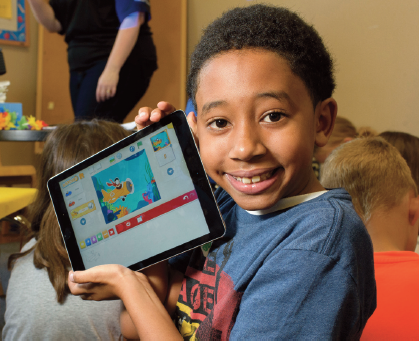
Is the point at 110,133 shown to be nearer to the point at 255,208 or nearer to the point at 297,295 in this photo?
the point at 255,208

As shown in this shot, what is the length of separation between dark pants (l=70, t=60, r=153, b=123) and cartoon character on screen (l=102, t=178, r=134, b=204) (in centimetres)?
166

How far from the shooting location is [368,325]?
742 millimetres

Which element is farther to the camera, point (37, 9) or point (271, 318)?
point (37, 9)

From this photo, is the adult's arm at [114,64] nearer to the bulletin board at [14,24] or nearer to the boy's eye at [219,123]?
A: the bulletin board at [14,24]

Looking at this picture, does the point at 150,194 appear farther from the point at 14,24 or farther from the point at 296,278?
the point at 14,24

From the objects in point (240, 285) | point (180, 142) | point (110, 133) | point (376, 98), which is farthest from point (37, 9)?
point (240, 285)

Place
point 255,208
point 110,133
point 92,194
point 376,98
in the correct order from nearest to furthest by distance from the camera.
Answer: point 255,208 → point 92,194 → point 110,133 → point 376,98

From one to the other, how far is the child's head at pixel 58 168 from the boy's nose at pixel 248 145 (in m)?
0.51

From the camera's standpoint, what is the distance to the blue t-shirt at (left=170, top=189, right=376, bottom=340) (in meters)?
0.42

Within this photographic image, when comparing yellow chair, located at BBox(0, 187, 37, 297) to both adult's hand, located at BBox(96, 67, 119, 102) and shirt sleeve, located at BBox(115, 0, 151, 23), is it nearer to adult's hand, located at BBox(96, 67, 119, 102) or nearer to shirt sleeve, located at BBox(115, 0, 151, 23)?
adult's hand, located at BBox(96, 67, 119, 102)

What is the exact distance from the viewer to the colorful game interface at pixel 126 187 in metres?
0.59

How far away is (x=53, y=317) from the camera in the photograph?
2.49 feet

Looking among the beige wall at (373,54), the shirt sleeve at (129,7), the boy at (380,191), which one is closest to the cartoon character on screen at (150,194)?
the boy at (380,191)

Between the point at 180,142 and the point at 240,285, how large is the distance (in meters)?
0.23
